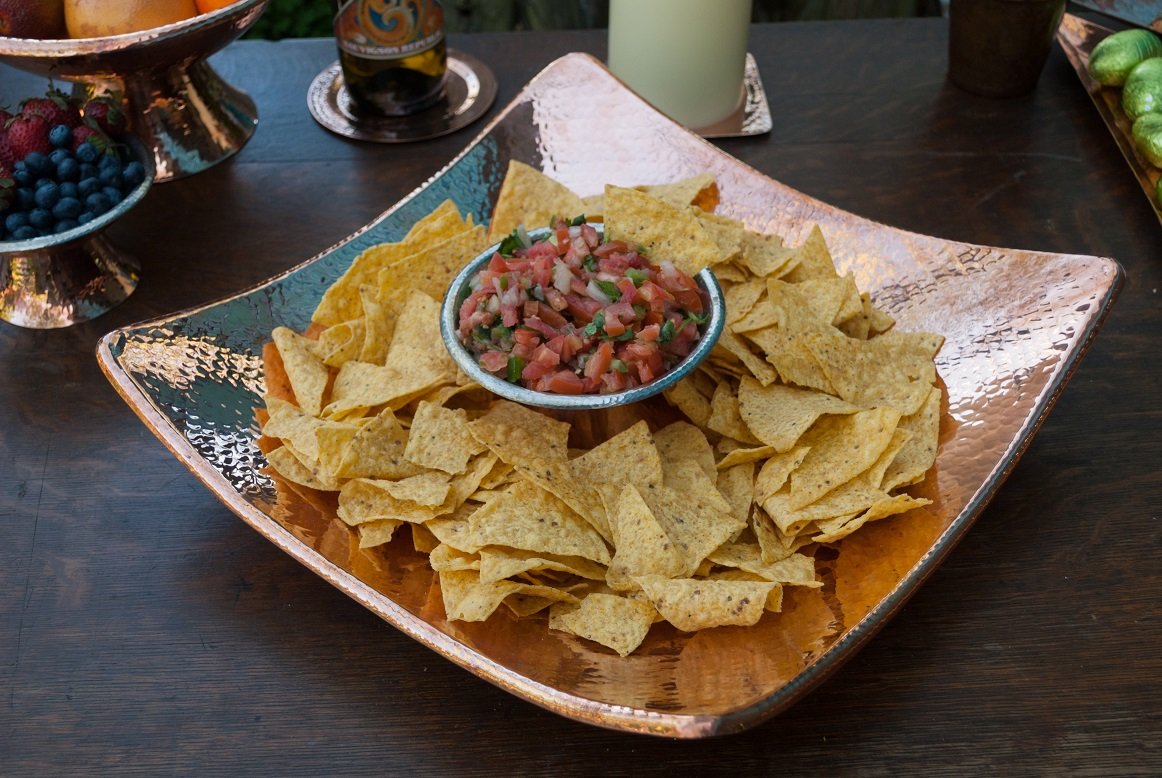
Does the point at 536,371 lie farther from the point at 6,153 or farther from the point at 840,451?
the point at 6,153

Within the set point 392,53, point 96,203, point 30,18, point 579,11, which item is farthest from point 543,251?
A: point 579,11

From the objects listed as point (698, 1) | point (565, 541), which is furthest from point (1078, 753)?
point (698, 1)

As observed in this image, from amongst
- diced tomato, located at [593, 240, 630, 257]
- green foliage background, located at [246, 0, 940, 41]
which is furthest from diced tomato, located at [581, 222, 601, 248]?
green foliage background, located at [246, 0, 940, 41]

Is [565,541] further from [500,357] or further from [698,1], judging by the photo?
[698,1]

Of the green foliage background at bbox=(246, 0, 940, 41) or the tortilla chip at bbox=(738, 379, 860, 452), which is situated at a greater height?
the tortilla chip at bbox=(738, 379, 860, 452)

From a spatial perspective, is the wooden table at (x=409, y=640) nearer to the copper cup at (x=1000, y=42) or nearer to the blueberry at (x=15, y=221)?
the blueberry at (x=15, y=221)

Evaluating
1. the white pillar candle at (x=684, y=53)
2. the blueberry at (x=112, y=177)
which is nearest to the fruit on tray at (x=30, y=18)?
the blueberry at (x=112, y=177)

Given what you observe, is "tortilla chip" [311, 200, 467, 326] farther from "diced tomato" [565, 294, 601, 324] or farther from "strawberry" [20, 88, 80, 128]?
"strawberry" [20, 88, 80, 128]
